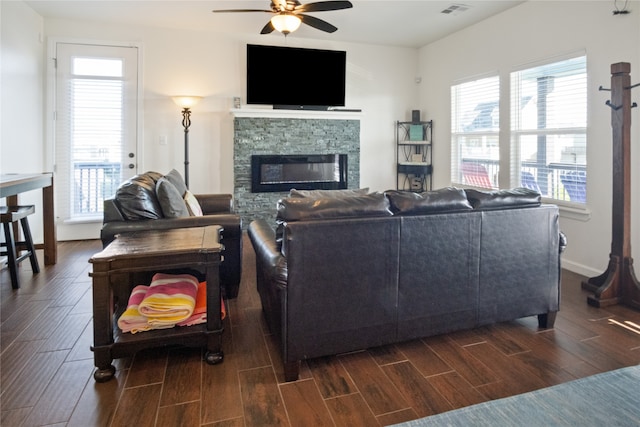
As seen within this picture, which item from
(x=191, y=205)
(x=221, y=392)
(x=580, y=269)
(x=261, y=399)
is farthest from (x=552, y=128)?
(x=221, y=392)

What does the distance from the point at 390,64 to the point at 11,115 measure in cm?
508

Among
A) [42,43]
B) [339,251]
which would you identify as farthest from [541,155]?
[42,43]

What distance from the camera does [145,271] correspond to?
2217 mm

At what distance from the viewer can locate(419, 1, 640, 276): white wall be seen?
134 inches

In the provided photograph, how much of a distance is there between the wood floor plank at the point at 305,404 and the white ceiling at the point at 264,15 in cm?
402

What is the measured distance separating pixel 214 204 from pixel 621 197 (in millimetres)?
3626

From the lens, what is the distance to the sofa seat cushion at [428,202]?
7.25 ft

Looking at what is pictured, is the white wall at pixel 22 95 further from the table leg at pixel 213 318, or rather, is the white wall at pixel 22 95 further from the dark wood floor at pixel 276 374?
the table leg at pixel 213 318

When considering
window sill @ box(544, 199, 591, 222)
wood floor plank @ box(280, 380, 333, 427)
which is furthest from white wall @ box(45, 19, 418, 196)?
wood floor plank @ box(280, 380, 333, 427)

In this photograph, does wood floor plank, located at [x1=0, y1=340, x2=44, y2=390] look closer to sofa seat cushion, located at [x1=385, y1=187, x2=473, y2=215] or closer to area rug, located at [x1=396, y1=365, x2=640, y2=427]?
area rug, located at [x1=396, y1=365, x2=640, y2=427]

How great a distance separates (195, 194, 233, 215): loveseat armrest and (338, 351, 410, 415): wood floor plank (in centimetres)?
239

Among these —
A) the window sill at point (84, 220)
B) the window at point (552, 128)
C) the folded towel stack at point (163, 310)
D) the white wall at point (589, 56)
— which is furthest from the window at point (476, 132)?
the window sill at point (84, 220)

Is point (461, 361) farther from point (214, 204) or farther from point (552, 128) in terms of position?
point (552, 128)

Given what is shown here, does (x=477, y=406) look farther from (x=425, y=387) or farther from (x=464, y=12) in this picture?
(x=464, y=12)
